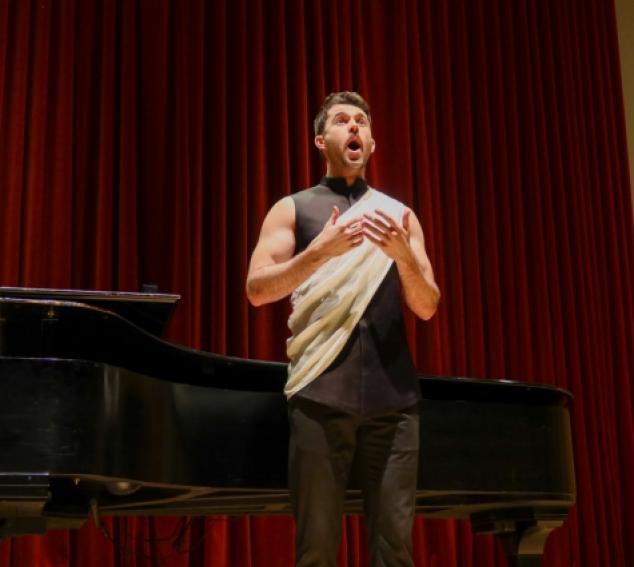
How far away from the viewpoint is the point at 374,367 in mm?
1812

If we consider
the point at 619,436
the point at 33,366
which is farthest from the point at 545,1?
the point at 33,366

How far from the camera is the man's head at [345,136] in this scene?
1999 millimetres

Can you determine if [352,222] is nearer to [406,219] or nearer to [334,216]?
[334,216]

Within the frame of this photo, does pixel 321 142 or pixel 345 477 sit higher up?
pixel 321 142

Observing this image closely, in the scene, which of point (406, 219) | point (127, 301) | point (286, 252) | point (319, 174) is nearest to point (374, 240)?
point (406, 219)

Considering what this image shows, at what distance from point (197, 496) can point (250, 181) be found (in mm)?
1872

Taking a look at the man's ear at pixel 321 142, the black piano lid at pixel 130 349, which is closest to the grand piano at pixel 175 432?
the black piano lid at pixel 130 349

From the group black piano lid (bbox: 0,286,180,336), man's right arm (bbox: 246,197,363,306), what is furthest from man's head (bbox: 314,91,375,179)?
black piano lid (bbox: 0,286,180,336)

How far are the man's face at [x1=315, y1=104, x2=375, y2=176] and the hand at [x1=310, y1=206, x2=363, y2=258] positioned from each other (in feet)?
0.84

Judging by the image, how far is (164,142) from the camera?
12.3 feet

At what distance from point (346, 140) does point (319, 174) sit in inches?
82.2

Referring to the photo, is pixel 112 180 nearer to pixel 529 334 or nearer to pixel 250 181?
pixel 250 181

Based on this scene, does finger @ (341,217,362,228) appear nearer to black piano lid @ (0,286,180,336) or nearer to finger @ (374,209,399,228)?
finger @ (374,209,399,228)

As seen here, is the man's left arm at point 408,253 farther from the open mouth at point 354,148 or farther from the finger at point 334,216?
the open mouth at point 354,148
